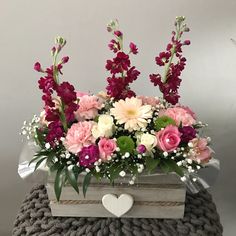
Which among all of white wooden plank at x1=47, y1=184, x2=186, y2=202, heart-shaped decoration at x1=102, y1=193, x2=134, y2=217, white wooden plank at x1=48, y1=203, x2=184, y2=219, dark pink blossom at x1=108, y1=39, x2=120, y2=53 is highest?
dark pink blossom at x1=108, y1=39, x2=120, y2=53

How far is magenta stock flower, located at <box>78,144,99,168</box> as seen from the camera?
0.95 metres

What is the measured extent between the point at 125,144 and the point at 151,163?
8 cm

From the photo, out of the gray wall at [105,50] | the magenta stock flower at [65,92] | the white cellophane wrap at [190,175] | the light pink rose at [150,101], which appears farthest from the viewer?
the gray wall at [105,50]

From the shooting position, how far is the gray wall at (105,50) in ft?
4.92

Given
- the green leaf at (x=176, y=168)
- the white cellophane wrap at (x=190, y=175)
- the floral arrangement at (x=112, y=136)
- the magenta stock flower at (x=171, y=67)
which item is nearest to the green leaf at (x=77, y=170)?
the floral arrangement at (x=112, y=136)

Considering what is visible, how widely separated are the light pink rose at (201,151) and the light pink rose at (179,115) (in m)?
0.06

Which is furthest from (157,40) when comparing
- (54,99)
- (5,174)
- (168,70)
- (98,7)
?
(5,174)

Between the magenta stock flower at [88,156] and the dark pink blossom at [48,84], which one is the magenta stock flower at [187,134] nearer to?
the magenta stock flower at [88,156]

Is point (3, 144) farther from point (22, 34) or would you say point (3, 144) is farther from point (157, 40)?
point (157, 40)

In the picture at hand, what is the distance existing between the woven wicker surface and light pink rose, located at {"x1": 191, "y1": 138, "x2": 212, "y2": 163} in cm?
15

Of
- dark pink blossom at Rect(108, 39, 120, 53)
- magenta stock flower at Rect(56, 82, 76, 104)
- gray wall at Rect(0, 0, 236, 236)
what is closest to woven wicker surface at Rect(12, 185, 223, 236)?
magenta stock flower at Rect(56, 82, 76, 104)

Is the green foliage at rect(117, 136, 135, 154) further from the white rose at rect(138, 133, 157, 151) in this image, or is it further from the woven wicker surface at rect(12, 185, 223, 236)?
the woven wicker surface at rect(12, 185, 223, 236)

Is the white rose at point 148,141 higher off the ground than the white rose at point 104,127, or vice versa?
the white rose at point 104,127

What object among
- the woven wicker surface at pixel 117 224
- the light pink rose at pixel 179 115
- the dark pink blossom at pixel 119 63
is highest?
the dark pink blossom at pixel 119 63
